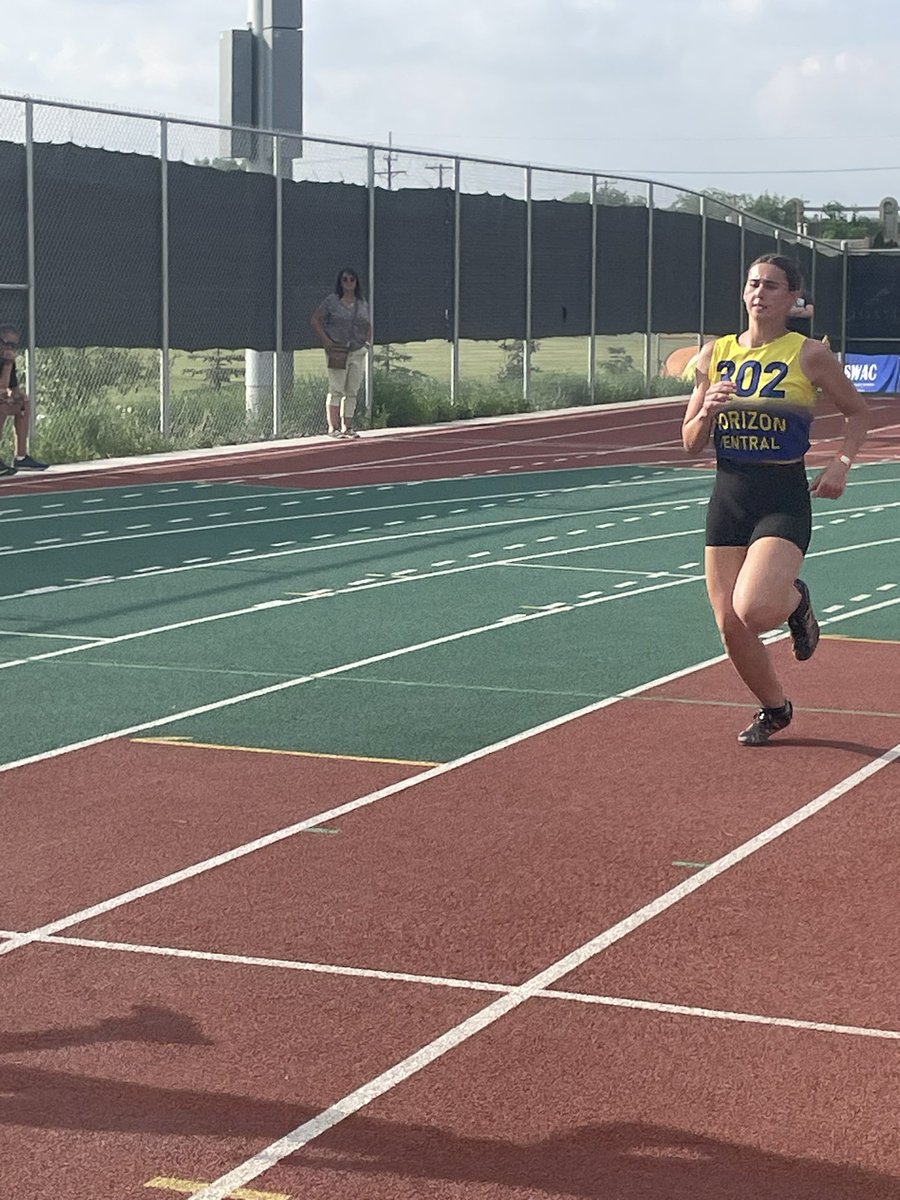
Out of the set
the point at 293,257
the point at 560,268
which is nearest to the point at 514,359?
the point at 560,268

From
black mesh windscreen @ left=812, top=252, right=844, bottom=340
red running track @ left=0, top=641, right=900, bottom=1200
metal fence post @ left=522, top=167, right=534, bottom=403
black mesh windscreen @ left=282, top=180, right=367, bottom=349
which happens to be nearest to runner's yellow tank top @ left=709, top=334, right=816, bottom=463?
red running track @ left=0, top=641, right=900, bottom=1200

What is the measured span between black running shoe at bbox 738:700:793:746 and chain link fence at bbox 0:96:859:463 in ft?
50.2

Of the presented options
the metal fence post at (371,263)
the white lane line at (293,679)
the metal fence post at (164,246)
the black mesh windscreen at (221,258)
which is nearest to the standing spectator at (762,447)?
the white lane line at (293,679)

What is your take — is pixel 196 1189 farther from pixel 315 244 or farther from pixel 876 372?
pixel 876 372

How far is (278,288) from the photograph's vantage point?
2786cm

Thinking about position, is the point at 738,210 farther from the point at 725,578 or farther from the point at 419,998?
the point at 419,998

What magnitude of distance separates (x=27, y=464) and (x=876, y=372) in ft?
81.8

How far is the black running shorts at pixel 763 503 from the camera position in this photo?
902cm

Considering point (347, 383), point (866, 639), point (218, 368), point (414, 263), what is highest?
point (414, 263)

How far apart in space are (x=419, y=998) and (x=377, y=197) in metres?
25.3

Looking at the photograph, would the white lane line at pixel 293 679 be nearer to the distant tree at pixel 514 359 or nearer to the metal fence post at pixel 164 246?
the metal fence post at pixel 164 246

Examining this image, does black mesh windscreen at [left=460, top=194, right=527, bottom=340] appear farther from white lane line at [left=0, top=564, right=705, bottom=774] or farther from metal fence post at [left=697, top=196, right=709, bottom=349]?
white lane line at [left=0, top=564, right=705, bottom=774]

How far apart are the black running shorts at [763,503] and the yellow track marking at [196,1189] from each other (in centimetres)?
501

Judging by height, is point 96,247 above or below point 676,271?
below
